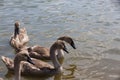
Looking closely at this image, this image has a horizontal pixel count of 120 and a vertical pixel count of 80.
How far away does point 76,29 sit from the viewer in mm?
15961

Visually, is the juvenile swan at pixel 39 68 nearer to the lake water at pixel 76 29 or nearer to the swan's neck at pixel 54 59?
the swan's neck at pixel 54 59

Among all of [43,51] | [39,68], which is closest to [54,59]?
[39,68]

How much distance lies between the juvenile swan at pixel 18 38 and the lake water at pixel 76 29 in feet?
0.74

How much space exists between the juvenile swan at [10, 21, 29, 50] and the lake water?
0.22 meters

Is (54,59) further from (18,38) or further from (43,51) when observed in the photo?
(18,38)

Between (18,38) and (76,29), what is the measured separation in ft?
8.16

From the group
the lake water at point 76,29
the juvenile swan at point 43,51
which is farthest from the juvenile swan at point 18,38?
the juvenile swan at point 43,51

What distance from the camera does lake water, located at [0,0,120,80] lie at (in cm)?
1248

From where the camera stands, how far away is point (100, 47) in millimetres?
14070

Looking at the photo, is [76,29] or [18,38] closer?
[18,38]

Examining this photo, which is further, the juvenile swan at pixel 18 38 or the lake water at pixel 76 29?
the juvenile swan at pixel 18 38

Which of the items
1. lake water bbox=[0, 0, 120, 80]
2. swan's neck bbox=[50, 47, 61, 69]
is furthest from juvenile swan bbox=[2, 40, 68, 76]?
lake water bbox=[0, 0, 120, 80]

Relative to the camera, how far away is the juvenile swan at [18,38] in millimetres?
14578

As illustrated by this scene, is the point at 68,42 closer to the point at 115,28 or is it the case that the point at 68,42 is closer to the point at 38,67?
the point at 38,67
